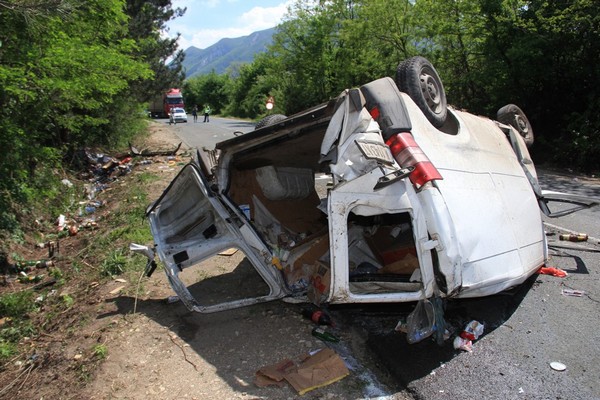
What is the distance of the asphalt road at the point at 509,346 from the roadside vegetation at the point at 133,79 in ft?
7.33

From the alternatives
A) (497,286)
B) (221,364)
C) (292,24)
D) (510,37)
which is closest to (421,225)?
(497,286)

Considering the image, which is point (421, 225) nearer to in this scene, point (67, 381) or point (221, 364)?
point (221, 364)

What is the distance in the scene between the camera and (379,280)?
3.26 m

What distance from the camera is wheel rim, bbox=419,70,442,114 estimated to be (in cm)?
379

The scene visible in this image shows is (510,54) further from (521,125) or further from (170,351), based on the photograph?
(170,351)

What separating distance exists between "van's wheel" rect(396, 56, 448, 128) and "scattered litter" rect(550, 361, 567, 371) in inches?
75.2

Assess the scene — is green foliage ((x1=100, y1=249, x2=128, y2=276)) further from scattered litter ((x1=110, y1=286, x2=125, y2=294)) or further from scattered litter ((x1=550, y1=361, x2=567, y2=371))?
scattered litter ((x1=550, y1=361, x2=567, y2=371))

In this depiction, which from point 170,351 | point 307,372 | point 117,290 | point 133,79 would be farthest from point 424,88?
point 133,79

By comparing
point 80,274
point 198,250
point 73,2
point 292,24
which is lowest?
point 80,274

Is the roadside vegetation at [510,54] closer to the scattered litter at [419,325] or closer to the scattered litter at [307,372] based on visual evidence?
the scattered litter at [419,325]

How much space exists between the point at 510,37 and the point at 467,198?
13.3m

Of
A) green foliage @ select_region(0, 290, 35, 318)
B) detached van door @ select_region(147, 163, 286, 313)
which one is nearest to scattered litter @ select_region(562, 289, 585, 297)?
Result: detached van door @ select_region(147, 163, 286, 313)

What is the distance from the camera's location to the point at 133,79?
9.23 m

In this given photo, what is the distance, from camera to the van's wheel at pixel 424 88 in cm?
364
